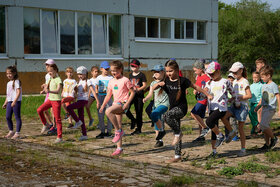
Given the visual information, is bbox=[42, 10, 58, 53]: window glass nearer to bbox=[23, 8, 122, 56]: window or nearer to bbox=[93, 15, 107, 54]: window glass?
bbox=[23, 8, 122, 56]: window

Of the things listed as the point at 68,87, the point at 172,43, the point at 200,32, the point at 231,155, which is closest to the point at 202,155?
the point at 231,155

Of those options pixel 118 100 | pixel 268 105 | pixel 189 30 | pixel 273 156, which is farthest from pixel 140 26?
pixel 273 156

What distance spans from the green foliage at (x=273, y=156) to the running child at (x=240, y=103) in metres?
0.39

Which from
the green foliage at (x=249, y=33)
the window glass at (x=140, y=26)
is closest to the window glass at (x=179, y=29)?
the window glass at (x=140, y=26)

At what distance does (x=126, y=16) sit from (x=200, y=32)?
5542 millimetres

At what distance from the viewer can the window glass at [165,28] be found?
23.9 m

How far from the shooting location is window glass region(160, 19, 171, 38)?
2388 cm

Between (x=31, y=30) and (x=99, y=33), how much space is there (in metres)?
3.50

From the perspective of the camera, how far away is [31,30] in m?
19.4

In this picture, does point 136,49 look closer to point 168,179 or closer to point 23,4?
point 23,4

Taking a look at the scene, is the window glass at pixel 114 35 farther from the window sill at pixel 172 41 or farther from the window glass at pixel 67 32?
the window glass at pixel 67 32

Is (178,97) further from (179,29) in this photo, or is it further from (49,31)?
(179,29)

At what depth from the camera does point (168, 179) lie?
569cm

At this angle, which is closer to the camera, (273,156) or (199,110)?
(273,156)
